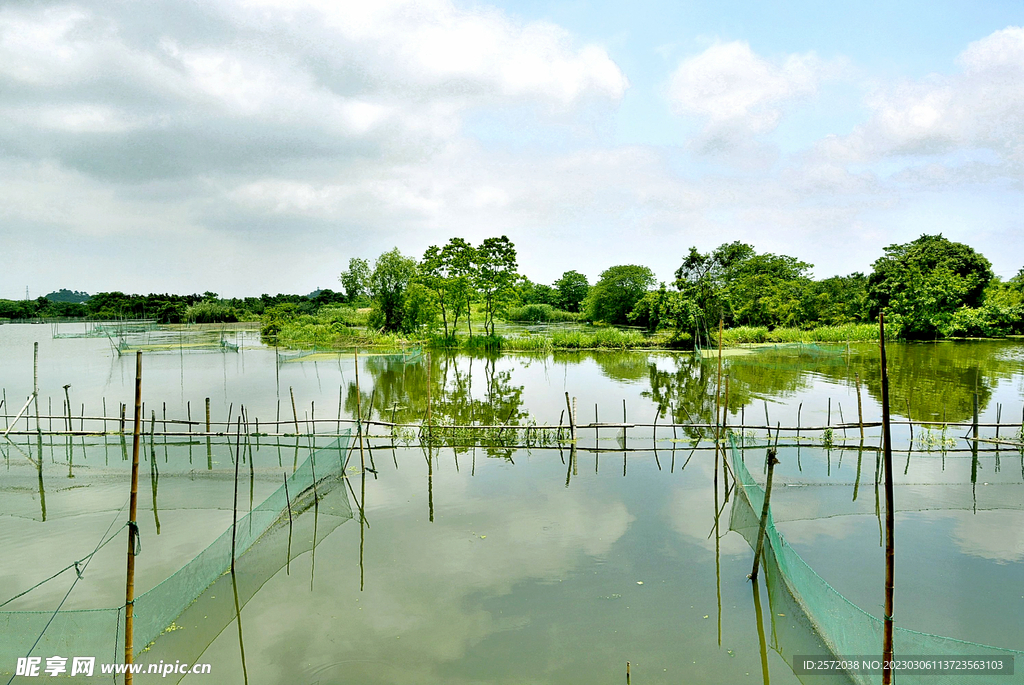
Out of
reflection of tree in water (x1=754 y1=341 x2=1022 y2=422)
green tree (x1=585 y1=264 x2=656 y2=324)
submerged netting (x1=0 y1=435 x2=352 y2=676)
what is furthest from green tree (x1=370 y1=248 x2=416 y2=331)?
submerged netting (x1=0 y1=435 x2=352 y2=676)

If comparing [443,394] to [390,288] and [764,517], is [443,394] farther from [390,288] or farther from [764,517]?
[390,288]

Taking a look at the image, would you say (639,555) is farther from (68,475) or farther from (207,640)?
(68,475)

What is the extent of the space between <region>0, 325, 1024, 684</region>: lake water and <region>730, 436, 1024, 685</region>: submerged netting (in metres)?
0.32

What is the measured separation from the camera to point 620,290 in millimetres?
44281

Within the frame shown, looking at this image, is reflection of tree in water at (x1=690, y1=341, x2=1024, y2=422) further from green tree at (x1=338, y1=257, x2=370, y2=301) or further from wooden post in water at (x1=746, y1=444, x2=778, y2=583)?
green tree at (x1=338, y1=257, x2=370, y2=301)

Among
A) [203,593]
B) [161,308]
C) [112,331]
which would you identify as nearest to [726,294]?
[203,593]

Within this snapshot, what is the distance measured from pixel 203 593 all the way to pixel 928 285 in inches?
1299

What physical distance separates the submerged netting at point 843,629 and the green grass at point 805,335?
26008mm

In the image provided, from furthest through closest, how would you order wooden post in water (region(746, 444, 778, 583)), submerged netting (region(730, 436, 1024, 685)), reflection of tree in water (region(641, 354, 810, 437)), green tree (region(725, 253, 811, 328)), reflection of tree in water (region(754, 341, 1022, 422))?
1. green tree (region(725, 253, 811, 328))
2. reflection of tree in water (region(641, 354, 810, 437))
3. reflection of tree in water (region(754, 341, 1022, 422))
4. wooden post in water (region(746, 444, 778, 583))
5. submerged netting (region(730, 436, 1024, 685))

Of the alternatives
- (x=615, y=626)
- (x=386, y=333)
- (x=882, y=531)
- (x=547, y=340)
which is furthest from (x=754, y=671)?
(x=386, y=333)

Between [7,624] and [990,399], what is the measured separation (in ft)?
59.9

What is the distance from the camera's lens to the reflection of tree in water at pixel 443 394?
1356cm

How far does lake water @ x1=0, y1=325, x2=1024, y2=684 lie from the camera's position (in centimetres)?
473

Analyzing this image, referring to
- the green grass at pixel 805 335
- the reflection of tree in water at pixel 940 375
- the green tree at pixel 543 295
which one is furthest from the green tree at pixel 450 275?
the green tree at pixel 543 295
